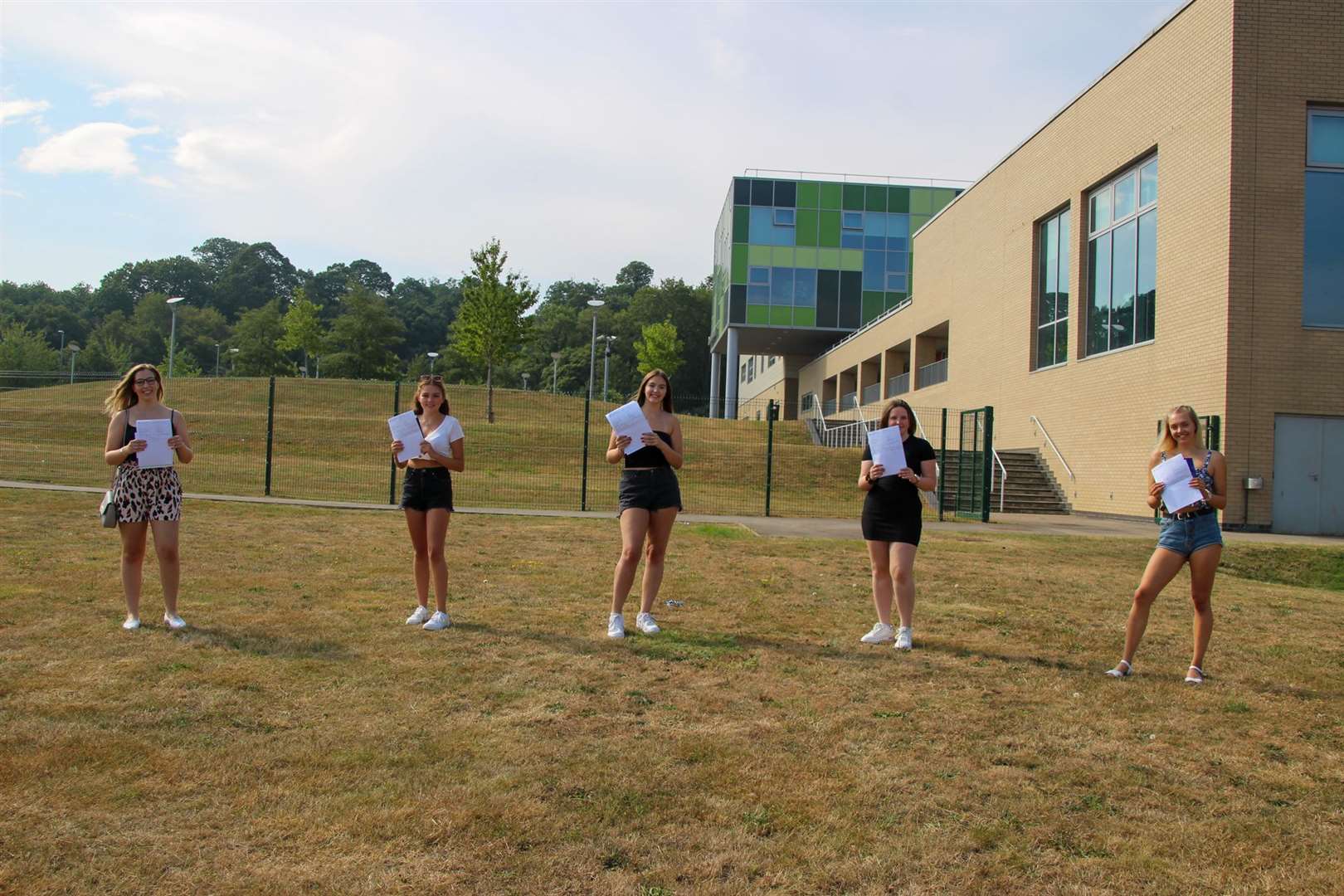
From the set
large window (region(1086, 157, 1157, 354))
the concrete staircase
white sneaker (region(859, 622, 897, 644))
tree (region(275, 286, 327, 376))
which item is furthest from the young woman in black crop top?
tree (region(275, 286, 327, 376))

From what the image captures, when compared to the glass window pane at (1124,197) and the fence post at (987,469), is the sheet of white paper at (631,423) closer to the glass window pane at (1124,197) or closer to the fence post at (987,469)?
the fence post at (987,469)

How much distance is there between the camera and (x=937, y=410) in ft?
101

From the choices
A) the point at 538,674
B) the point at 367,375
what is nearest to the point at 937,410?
the point at 538,674

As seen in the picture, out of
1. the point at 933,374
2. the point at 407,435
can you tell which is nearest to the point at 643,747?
the point at 407,435

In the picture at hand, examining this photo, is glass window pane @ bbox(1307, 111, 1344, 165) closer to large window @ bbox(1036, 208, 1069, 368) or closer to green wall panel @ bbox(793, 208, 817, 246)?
large window @ bbox(1036, 208, 1069, 368)

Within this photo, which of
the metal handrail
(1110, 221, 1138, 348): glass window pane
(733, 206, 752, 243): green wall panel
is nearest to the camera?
(1110, 221, 1138, 348): glass window pane

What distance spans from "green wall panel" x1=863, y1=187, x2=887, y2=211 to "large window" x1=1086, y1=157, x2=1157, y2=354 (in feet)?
72.1

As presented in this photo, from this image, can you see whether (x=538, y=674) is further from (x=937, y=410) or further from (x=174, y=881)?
(x=937, y=410)

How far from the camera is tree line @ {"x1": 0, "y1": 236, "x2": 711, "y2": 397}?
43.8 metres

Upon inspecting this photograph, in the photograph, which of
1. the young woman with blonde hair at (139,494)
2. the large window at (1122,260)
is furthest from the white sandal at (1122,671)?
the large window at (1122,260)

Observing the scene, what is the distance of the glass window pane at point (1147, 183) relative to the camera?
763 inches

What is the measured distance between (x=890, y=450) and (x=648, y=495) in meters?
1.55

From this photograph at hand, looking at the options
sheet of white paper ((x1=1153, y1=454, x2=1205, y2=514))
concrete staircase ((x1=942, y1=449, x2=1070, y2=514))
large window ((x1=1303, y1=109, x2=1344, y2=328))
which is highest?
large window ((x1=1303, y1=109, x2=1344, y2=328))

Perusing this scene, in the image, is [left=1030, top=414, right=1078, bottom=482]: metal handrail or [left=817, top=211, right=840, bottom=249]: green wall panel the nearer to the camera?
[left=1030, top=414, right=1078, bottom=482]: metal handrail
